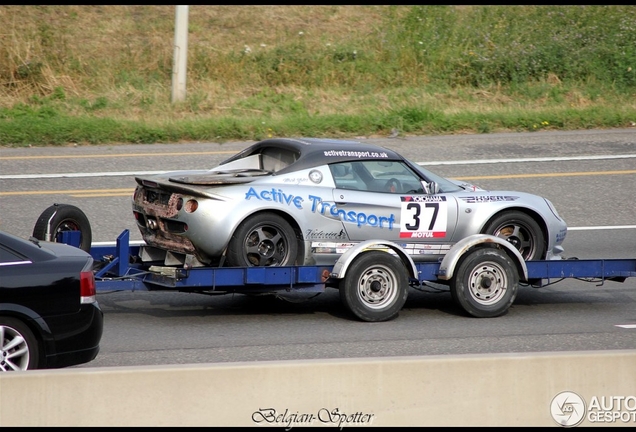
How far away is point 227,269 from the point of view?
8.94m

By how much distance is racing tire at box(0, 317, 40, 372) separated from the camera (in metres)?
6.78

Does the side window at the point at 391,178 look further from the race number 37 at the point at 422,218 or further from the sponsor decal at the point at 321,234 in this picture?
the sponsor decal at the point at 321,234

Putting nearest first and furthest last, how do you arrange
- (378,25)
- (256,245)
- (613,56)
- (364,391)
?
1. (364,391)
2. (256,245)
3. (613,56)
4. (378,25)

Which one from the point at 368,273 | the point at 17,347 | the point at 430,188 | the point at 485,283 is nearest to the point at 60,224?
the point at 17,347

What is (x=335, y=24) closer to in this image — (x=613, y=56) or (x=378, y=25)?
(x=378, y=25)

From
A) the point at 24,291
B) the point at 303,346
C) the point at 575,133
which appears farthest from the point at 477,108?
the point at 24,291

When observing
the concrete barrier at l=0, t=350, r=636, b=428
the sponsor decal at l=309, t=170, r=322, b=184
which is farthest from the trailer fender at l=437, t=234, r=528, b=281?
the concrete barrier at l=0, t=350, r=636, b=428

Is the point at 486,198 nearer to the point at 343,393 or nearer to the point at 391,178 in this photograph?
the point at 391,178

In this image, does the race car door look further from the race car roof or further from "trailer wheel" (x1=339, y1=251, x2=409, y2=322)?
"trailer wheel" (x1=339, y1=251, x2=409, y2=322)

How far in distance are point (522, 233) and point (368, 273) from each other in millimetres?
2035

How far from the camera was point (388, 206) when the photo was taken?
970 centimetres

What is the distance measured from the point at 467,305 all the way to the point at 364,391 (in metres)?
4.32

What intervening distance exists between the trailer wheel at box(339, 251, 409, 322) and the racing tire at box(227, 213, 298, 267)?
2.20 ft

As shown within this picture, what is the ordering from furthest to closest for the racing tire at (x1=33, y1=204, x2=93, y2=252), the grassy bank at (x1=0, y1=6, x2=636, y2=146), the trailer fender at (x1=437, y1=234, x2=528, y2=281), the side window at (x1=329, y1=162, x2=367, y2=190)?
the grassy bank at (x1=0, y1=6, x2=636, y2=146) → the side window at (x1=329, y1=162, x2=367, y2=190) → the racing tire at (x1=33, y1=204, x2=93, y2=252) → the trailer fender at (x1=437, y1=234, x2=528, y2=281)
